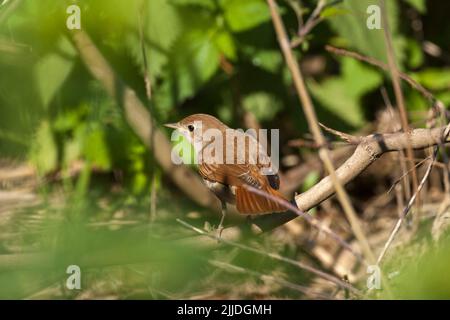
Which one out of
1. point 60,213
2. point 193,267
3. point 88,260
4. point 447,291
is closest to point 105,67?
point 60,213

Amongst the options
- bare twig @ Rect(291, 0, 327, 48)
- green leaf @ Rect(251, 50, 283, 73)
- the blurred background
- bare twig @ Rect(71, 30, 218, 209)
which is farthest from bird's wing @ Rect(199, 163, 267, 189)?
green leaf @ Rect(251, 50, 283, 73)

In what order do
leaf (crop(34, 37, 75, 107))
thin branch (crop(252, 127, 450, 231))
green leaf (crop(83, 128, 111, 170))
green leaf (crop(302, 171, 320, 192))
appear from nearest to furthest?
1. thin branch (crop(252, 127, 450, 231))
2. leaf (crop(34, 37, 75, 107))
3. green leaf (crop(83, 128, 111, 170))
4. green leaf (crop(302, 171, 320, 192))

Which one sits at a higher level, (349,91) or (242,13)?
(242,13)

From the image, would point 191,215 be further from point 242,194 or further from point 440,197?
point 440,197

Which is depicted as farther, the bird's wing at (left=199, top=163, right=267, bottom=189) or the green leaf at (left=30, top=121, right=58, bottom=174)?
the green leaf at (left=30, top=121, right=58, bottom=174)

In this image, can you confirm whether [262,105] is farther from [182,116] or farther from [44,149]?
[44,149]

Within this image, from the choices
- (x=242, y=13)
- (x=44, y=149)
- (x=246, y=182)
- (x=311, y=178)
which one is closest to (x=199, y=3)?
(x=242, y=13)

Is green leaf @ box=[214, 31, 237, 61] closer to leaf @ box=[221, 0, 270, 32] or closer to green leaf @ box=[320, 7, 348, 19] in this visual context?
leaf @ box=[221, 0, 270, 32]
